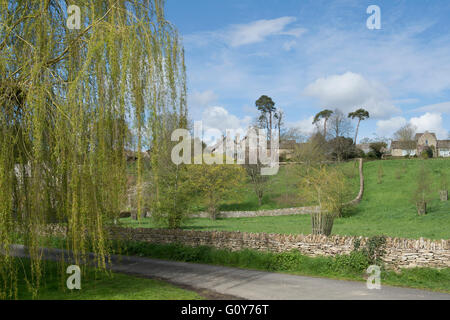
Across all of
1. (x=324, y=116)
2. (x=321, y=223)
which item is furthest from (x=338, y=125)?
(x=321, y=223)

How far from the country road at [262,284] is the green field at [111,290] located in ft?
2.57

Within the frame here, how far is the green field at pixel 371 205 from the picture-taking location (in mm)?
25891

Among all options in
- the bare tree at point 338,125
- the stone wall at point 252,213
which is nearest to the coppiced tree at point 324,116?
the bare tree at point 338,125

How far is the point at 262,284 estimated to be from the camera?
32.0 ft

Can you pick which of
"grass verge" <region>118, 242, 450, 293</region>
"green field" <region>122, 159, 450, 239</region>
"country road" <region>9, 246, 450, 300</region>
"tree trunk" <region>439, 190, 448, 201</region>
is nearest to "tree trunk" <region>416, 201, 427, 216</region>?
"green field" <region>122, 159, 450, 239</region>

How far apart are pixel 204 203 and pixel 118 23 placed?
1079 inches

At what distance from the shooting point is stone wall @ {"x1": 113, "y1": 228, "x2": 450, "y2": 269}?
966cm

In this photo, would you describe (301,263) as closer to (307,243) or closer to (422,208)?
(307,243)

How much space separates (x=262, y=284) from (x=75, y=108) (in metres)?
6.47

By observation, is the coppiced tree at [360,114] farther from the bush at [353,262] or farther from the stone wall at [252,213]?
the bush at [353,262]

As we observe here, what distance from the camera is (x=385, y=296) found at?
8.16 metres

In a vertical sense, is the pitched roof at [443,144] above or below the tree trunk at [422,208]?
above

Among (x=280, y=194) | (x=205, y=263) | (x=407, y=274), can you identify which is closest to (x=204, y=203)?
(x=280, y=194)
